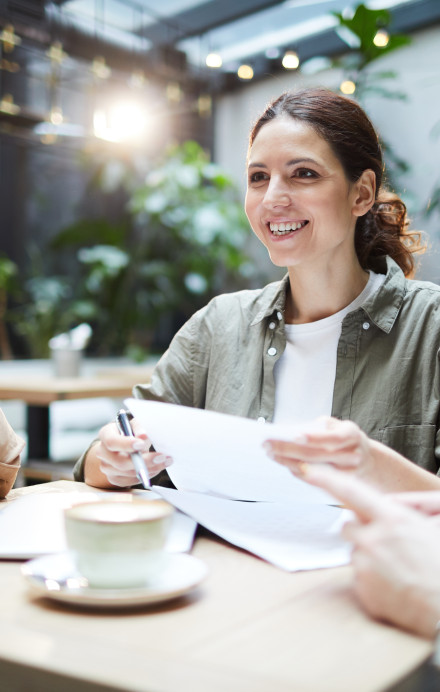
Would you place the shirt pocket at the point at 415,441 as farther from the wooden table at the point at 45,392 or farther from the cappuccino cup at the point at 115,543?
the wooden table at the point at 45,392

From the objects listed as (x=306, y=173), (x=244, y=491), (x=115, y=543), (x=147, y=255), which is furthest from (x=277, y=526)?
(x=147, y=255)

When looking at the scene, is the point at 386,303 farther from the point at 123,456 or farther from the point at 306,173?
the point at 123,456

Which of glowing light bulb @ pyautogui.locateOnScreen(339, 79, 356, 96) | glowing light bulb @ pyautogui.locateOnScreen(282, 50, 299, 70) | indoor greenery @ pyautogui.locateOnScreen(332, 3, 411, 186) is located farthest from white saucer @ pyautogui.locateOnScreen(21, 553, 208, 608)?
glowing light bulb @ pyautogui.locateOnScreen(282, 50, 299, 70)

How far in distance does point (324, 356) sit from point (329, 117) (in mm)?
480

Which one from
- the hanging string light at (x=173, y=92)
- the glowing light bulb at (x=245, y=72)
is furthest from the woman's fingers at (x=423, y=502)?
the glowing light bulb at (x=245, y=72)

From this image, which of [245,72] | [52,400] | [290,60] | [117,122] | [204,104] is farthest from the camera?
[204,104]

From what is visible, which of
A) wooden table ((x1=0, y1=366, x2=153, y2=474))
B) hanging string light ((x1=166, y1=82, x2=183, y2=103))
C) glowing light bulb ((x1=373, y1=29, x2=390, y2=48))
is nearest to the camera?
wooden table ((x1=0, y1=366, x2=153, y2=474))

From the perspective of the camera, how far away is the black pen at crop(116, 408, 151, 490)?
97cm

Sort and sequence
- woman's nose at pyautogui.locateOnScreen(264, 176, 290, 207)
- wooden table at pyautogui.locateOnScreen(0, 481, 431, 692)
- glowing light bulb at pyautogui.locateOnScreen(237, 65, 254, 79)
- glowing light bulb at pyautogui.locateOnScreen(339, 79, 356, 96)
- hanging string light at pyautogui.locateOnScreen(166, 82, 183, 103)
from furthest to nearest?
glowing light bulb at pyautogui.locateOnScreen(237, 65, 254, 79), hanging string light at pyautogui.locateOnScreen(166, 82, 183, 103), glowing light bulb at pyautogui.locateOnScreen(339, 79, 356, 96), woman's nose at pyautogui.locateOnScreen(264, 176, 290, 207), wooden table at pyautogui.locateOnScreen(0, 481, 431, 692)

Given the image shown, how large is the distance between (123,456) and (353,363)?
0.52 m

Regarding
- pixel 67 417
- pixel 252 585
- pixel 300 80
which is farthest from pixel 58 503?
pixel 300 80

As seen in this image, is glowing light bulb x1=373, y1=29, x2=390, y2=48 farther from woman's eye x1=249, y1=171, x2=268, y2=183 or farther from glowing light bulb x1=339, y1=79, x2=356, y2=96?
woman's eye x1=249, y1=171, x2=268, y2=183

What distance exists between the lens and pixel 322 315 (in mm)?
1496

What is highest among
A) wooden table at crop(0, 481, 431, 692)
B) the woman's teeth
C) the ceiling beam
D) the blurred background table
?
the ceiling beam
